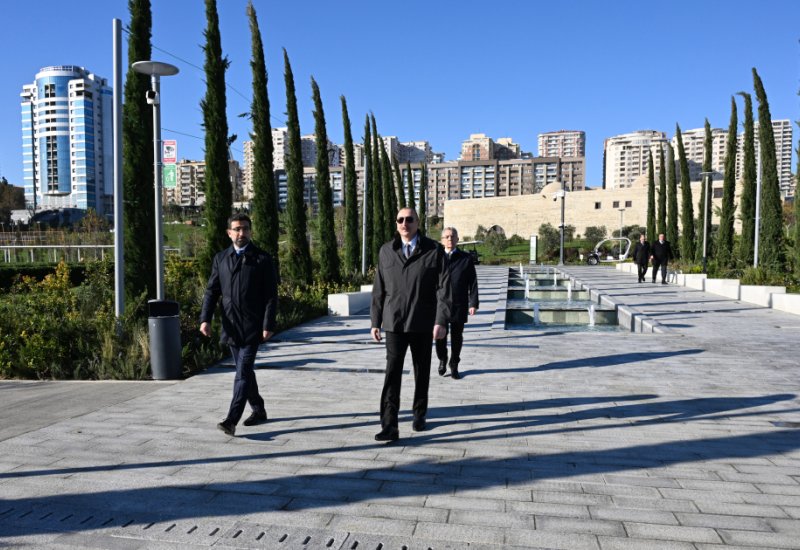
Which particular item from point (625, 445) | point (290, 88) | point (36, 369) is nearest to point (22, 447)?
point (36, 369)

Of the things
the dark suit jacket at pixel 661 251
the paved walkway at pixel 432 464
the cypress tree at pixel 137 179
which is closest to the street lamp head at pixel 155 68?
the cypress tree at pixel 137 179

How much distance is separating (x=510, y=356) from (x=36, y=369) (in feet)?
21.1

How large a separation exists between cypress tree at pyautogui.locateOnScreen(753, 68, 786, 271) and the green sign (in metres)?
18.2

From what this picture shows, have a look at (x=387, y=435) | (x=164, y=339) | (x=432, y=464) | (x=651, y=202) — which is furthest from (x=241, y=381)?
(x=651, y=202)

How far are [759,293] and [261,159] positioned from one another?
13954mm

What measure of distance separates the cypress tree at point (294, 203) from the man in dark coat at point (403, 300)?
39.2 feet

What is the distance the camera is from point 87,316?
9.34m

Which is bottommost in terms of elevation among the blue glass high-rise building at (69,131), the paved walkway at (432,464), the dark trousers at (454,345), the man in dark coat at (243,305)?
the paved walkway at (432,464)

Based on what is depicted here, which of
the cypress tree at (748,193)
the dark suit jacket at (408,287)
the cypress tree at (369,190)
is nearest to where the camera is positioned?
the dark suit jacket at (408,287)

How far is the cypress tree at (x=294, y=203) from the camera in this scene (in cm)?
1659

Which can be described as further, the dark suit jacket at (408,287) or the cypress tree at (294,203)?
the cypress tree at (294,203)

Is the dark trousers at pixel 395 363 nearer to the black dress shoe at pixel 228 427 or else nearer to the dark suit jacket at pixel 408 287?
the dark suit jacket at pixel 408 287

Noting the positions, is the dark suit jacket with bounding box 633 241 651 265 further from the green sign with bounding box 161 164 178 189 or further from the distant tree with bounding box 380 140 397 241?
the green sign with bounding box 161 164 178 189

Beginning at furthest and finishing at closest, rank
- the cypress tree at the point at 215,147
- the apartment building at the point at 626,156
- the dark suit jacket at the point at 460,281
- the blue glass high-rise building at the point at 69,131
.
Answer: the apartment building at the point at 626,156
the blue glass high-rise building at the point at 69,131
the cypress tree at the point at 215,147
the dark suit jacket at the point at 460,281
